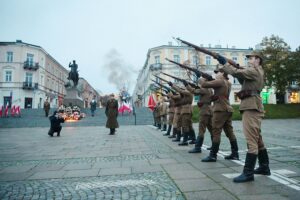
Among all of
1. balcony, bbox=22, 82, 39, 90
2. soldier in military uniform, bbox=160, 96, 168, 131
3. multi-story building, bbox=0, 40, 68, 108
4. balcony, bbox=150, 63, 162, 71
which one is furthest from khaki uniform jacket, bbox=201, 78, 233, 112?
balcony, bbox=150, 63, 162, 71

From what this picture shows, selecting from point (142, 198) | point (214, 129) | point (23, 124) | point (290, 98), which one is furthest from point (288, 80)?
point (142, 198)

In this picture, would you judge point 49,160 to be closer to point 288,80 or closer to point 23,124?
point 23,124

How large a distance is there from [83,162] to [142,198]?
3.08m

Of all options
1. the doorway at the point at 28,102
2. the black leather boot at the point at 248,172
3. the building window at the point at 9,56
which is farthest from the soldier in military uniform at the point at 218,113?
the building window at the point at 9,56

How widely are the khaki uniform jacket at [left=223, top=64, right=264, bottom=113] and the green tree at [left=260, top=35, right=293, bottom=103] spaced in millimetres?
40712

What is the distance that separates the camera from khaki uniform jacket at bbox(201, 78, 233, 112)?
5.95 m

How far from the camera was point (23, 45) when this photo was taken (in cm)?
5338

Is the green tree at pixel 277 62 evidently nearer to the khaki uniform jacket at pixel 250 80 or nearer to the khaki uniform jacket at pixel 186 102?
the khaki uniform jacket at pixel 186 102

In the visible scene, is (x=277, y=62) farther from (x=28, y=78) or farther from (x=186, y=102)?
(x=28, y=78)

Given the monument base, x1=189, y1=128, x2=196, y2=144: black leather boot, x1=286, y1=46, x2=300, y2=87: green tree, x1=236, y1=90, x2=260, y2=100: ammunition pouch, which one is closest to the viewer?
x1=236, y1=90, x2=260, y2=100: ammunition pouch

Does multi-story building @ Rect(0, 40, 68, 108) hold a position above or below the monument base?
above

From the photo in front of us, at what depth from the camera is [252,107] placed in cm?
460

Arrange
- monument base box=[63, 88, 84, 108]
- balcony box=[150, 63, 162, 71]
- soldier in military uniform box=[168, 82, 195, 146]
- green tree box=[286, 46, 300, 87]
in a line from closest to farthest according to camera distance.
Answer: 1. soldier in military uniform box=[168, 82, 195, 146]
2. monument base box=[63, 88, 84, 108]
3. green tree box=[286, 46, 300, 87]
4. balcony box=[150, 63, 162, 71]

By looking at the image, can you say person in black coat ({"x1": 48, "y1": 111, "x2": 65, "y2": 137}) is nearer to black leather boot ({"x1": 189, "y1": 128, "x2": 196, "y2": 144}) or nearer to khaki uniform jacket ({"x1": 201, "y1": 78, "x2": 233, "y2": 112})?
black leather boot ({"x1": 189, "y1": 128, "x2": 196, "y2": 144})
